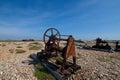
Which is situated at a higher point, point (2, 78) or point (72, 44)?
point (72, 44)

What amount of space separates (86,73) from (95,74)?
2.13 feet

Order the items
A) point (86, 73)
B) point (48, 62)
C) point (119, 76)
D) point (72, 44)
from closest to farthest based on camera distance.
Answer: point (119, 76) < point (86, 73) < point (72, 44) < point (48, 62)

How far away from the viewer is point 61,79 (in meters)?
10.2

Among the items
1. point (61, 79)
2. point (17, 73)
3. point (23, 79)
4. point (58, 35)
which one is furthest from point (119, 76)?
point (58, 35)

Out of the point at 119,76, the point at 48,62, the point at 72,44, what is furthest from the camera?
the point at 48,62

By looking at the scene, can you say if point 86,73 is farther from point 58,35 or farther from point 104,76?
point 58,35

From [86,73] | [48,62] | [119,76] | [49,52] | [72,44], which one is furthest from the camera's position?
[49,52]

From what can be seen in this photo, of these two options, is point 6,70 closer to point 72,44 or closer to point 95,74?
point 72,44

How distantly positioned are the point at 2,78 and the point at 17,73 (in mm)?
1300

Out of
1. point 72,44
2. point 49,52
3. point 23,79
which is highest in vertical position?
point 72,44

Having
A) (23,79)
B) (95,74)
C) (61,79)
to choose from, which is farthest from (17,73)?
(95,74)

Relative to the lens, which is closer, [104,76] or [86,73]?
[104,76]

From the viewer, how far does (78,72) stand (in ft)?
36.5

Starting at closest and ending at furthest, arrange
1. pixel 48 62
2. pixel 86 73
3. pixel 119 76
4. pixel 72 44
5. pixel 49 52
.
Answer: pixel 119 76, pixel 86 73, pixel 72 44, pixel 48 62, pixel 49 52
